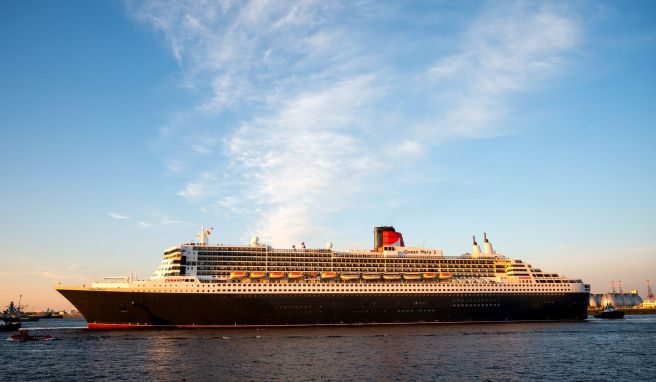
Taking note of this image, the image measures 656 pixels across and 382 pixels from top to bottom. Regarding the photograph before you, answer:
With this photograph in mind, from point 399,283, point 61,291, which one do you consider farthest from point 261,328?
point 61,291

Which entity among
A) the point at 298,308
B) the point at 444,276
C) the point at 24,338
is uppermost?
the point at 444,276

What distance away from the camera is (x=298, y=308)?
231ft

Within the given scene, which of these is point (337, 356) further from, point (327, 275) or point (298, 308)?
point (327, 275)

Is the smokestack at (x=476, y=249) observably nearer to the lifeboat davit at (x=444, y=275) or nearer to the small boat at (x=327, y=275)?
the lifeboat davit at (x=444, y=275)

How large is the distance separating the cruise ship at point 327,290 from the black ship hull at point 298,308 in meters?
0.14

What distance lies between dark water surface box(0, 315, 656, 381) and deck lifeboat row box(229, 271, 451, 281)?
9.95 m

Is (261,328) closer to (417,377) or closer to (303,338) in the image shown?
(303,338)

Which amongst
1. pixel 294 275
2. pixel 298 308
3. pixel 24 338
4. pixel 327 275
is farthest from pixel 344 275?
pixel 24 338

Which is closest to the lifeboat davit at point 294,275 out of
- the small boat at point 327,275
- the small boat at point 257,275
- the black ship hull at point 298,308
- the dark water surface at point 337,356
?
the black ship hull at point 298,308

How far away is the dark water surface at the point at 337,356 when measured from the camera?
35.0m

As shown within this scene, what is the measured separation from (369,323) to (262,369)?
3889 cm

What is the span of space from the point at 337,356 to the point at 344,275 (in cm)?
3329

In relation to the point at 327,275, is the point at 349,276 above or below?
below

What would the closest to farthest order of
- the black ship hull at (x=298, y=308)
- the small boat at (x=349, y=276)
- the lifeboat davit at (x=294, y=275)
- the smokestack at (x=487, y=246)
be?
the black ship hull at (x=298, y=308)
the lifeboat davit at (x=294, y=275)
the small boat at (x=349, y=276)
the smokestack at (x=487, y=246)
